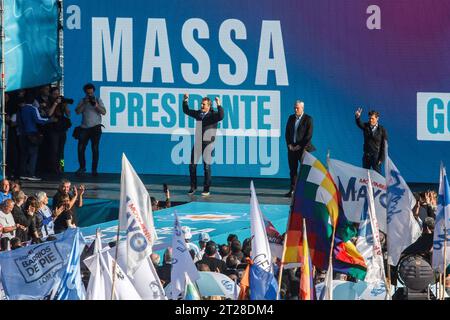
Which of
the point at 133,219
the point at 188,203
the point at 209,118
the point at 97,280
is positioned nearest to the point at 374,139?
the point at 209,118

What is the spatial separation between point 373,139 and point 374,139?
0.02 m

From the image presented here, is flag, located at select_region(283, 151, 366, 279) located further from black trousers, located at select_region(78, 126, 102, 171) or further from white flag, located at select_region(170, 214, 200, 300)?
black trousers, located at select_region(78, 126, 102, 171)

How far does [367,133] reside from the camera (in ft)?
82.2

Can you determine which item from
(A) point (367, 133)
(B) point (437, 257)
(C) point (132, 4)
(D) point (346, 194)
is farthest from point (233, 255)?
(C) point (132, 4)

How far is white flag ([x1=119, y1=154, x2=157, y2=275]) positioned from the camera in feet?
56.4

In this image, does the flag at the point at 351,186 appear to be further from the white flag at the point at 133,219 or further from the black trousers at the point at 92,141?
the black trousers at the point at 92,141

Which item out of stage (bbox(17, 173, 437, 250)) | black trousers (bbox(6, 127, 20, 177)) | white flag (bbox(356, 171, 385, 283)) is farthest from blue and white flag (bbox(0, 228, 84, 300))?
black trousers (bbox(6, 127, 20, 177))

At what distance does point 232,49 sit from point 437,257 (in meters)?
8.46

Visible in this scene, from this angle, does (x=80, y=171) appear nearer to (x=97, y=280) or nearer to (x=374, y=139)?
(x=374, y=139)

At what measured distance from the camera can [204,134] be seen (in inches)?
1001

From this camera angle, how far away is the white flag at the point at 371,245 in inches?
717

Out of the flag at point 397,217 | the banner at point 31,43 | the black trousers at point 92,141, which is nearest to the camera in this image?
the flag at point 397,217

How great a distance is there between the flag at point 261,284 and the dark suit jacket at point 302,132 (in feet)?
28.2

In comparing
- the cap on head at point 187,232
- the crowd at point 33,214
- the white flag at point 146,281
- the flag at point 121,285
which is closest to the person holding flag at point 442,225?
the white flag at point 146,281
